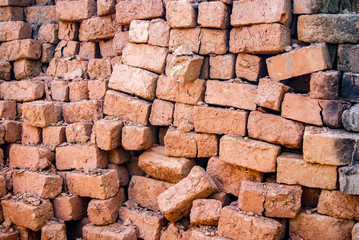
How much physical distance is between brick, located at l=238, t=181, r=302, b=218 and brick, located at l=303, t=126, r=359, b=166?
19.1 inches

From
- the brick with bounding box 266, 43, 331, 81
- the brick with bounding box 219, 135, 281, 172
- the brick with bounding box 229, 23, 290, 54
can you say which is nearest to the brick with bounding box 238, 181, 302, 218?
the brick with bounding box 219, 135, 281, 172

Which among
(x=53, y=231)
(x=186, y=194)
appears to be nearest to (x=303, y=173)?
(x=186, y=194)

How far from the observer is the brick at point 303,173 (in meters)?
4.77

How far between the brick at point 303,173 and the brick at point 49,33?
16.0 feet

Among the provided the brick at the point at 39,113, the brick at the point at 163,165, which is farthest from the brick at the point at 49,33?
the brick at the point at 163,165

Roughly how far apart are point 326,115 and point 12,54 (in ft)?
18.7

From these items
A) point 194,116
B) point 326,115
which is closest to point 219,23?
point 194,116

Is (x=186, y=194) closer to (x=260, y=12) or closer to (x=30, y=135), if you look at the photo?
(x=260, y=12)

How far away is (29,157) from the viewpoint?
6188mm

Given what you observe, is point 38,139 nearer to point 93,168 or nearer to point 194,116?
point 93,168

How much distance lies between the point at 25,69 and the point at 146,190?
337 centimetres

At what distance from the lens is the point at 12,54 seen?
7.29 meters

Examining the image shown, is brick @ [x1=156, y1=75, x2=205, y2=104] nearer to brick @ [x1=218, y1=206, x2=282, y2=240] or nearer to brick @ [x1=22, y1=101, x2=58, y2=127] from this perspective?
brick @ [x1=218, y1=206, x2=282, y2=240]

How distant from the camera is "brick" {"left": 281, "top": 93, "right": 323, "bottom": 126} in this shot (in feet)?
15.9
